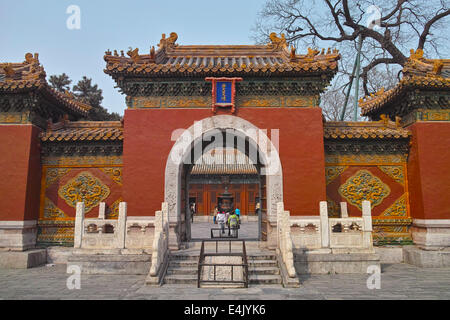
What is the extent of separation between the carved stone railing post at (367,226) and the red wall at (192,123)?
118 centimetres

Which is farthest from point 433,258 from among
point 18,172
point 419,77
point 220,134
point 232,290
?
point 18,172

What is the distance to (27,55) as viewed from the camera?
9.20 metres

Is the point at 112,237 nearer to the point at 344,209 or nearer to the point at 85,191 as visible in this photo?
the point at 85,191

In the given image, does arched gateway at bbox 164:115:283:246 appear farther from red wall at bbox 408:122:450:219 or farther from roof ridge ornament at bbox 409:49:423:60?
roof ridge ornament at bbox 409:49:423:60

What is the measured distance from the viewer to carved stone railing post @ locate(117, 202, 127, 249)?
7.18 metres

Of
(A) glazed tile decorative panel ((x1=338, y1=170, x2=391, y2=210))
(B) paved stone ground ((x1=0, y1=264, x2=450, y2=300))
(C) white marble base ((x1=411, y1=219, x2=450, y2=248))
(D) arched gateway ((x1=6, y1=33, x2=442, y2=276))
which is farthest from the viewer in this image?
(A) glazed tile decorative panel ((x1=338, y1=170, x2=391, y2=210))

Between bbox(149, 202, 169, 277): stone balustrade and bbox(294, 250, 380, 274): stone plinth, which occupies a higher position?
bbox(149, 202, 169, 277): stone balustrade

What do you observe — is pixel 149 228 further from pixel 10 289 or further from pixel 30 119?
pixel 30 119

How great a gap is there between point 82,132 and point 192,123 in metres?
3.08

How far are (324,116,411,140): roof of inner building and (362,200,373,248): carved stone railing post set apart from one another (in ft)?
7.37

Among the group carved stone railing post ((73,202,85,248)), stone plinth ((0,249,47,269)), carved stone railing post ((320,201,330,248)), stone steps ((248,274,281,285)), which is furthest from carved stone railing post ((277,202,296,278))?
stone plinth ((0,249,47,269))

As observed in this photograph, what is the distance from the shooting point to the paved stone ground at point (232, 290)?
5574 mm

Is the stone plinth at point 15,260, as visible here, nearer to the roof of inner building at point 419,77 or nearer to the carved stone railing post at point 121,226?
the carved stone railing post at point 121,226

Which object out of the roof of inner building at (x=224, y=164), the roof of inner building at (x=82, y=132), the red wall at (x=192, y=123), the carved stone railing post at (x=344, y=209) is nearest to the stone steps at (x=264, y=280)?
the red wall at (x=192, y=123)
